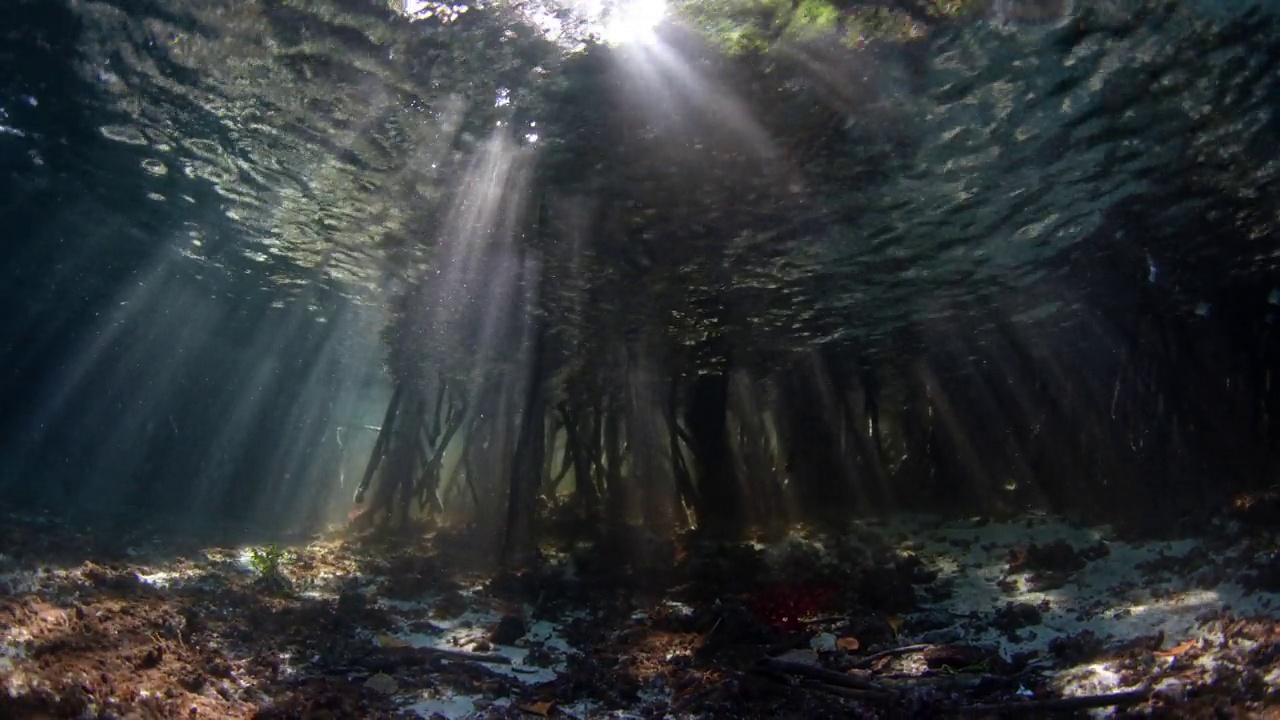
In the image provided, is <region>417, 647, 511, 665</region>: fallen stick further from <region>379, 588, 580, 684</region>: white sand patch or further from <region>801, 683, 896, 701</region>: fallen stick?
<region>801, 683, 896, 701</region>: fallen stick

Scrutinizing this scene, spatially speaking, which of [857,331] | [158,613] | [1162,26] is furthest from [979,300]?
[158,613]

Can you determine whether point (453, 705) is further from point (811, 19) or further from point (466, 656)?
point (811, 19)

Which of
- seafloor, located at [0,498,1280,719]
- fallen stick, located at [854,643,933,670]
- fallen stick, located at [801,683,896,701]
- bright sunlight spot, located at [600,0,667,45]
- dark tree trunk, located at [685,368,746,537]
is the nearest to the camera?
seafloor, located at [0,498,1280,719]

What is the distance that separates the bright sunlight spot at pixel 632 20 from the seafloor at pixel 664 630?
7659 mm

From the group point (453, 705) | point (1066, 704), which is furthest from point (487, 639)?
point (1066, 704)

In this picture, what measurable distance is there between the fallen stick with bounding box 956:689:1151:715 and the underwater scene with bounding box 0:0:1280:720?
30 mm

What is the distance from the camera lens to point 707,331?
18719 millimetres

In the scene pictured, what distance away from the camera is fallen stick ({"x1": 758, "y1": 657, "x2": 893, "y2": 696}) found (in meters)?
7.18

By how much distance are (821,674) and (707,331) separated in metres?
11.9

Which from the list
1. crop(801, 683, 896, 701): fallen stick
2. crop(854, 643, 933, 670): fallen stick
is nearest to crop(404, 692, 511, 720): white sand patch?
crop(801, 683, 896, 701): fallen stick

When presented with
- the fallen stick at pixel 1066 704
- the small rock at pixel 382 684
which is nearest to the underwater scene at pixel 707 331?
the fallen stick at pixel 1066 704

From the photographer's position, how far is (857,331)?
19.1 meters

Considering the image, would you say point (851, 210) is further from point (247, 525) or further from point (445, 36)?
point (247, 525)

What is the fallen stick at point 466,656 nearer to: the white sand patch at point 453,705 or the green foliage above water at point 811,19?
the white sand patch at point 453,705
